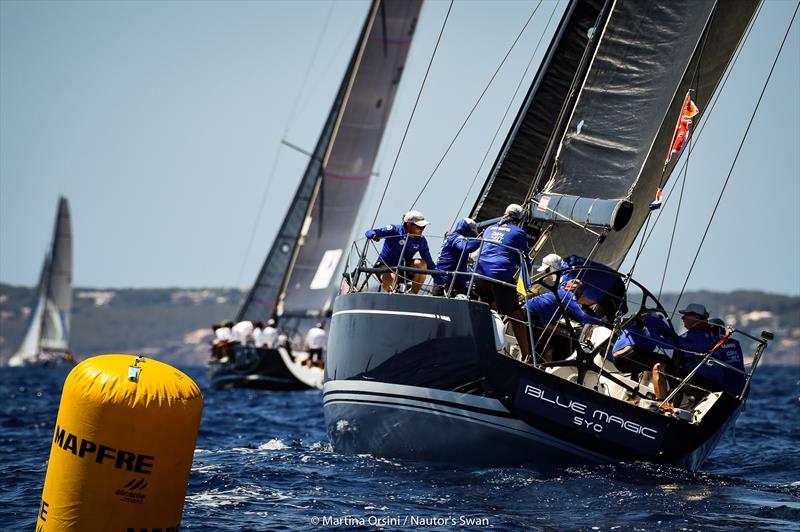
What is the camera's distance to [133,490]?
504 cm

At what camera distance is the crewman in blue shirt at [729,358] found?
9.16 metres

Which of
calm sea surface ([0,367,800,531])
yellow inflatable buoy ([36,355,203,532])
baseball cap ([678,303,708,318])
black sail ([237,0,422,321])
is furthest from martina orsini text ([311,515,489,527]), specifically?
black sail ([237,0,422,321])

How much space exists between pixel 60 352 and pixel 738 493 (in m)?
62.9

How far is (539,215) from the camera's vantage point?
10.7 metres

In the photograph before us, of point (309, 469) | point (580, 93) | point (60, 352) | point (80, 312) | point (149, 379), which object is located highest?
point (580, 93)

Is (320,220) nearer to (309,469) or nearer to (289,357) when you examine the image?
(289,357)

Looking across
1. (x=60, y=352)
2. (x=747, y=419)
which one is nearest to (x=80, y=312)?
(x=60, y=352)

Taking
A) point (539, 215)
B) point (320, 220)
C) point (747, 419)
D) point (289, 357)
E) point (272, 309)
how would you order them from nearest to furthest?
point (539, 215) < point (747, 419) < point (289, 357) < point (320, 220) < point (272, 309)

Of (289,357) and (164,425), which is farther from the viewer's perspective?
(289,357)

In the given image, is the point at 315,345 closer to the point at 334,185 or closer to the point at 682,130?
the point at 334,185

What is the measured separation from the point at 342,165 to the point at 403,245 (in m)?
18.4

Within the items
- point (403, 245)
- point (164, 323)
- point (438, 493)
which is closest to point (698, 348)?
point (403, 245)

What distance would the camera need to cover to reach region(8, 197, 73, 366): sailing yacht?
2258 inches

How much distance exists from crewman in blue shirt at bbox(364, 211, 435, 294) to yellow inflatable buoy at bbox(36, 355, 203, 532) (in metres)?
4.49
